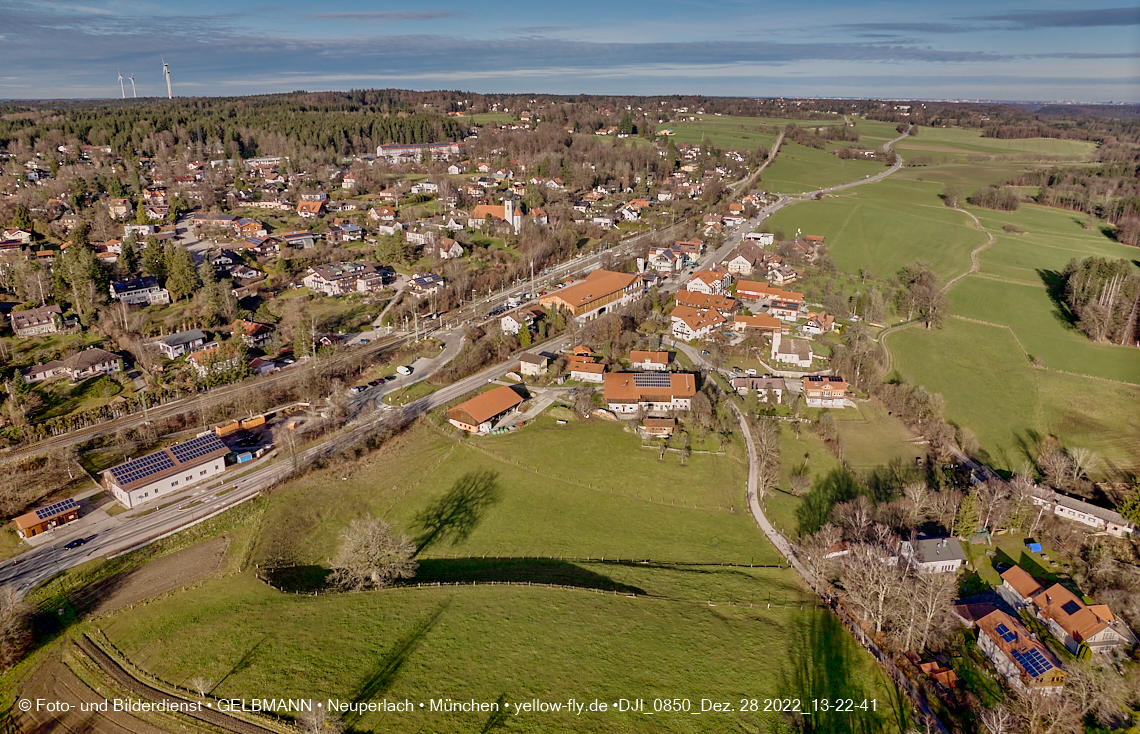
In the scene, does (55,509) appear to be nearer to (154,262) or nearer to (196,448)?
(196,448)

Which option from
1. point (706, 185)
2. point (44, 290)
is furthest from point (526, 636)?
point (706, 185)

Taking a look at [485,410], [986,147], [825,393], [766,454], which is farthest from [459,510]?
[986,147]

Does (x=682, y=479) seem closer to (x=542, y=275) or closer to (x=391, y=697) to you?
(x=391, y=697)

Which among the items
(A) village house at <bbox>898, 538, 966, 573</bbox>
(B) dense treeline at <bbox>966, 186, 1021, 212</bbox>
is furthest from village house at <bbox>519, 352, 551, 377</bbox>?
(B) dense treeline at <bbox>966, 186, 1021, 212</bbox>

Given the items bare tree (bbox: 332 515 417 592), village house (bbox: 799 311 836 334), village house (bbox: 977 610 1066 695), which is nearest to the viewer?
village house (bbox: 977 610 1066 695)

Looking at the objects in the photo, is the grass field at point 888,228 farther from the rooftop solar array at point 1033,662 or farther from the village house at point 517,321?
the rooftop solar array at point 1033,662

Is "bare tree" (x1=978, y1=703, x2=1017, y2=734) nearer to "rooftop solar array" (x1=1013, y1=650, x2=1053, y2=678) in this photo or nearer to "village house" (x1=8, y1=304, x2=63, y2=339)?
"rooftop solar array" (x1=1013, y1=650, x2=1053, y2=678)
